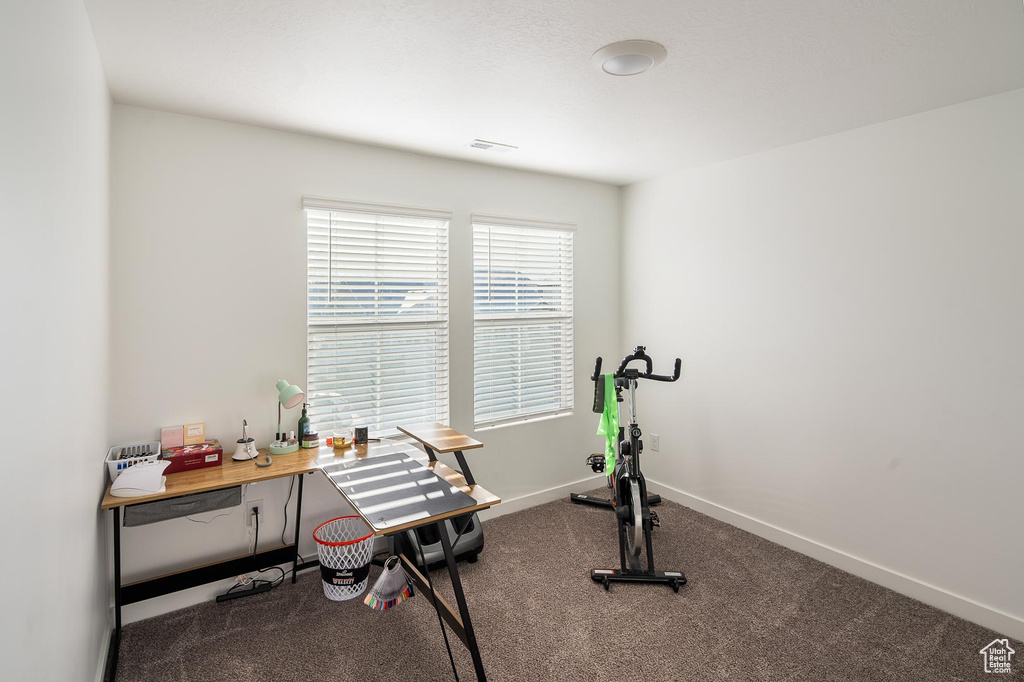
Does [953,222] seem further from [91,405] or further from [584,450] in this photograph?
[91,405]

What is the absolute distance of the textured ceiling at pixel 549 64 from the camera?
1.78 m

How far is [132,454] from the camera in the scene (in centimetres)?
254

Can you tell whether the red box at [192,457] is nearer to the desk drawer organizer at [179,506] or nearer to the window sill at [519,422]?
the desk drawer organizer at [179,506]

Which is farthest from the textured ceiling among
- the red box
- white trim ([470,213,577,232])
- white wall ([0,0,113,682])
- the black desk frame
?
the black desk frame

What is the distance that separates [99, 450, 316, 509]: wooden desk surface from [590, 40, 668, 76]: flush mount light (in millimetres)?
2367

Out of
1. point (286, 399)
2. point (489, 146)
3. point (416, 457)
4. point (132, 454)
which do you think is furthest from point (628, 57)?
point (132, 454)

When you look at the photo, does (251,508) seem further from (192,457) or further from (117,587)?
(117,587)

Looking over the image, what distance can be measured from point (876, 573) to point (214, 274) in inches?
161

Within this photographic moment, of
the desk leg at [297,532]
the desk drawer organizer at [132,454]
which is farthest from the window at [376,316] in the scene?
the desk drawer organizer at [132,454]

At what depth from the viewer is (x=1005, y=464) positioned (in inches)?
97.3

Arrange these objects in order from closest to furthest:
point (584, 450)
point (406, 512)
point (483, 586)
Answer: point (406, 512) → point (483, 586) → point (584, 450)

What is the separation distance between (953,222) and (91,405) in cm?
407

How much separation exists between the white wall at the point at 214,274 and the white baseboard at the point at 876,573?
2777mm

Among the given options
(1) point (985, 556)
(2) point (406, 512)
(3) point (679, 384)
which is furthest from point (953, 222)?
(2) point (406, 512)
